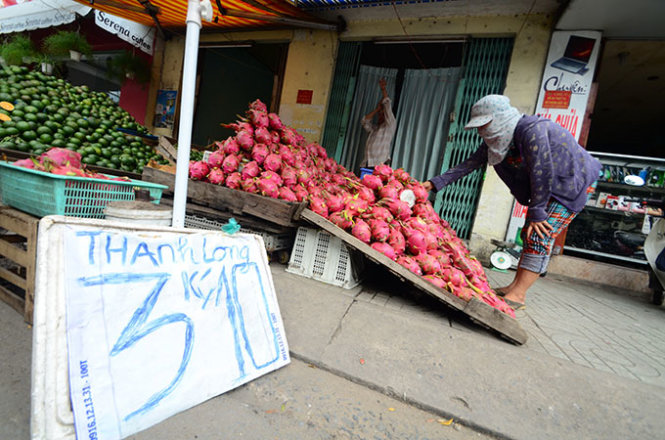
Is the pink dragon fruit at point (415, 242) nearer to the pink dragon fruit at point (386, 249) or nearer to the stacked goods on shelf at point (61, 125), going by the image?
the pink dragon fruit at point (386, 249)

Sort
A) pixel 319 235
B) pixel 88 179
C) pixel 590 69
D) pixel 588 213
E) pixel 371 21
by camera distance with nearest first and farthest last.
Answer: pixel 88 179, pixel 319 235, pixel 590 69, pixel 588 213, pixel 371 21

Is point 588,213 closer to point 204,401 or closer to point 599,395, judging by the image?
point 599,395

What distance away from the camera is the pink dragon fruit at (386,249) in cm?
199

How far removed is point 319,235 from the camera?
2.21m

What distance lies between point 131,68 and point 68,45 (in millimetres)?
1715

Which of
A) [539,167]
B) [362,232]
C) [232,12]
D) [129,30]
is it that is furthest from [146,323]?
[129,30]

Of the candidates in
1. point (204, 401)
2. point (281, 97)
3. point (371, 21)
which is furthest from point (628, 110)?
point (204, 401)

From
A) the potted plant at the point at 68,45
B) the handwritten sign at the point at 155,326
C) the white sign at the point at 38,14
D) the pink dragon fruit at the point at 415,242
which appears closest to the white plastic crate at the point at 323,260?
the pink dragon fruit at the point at 415,242

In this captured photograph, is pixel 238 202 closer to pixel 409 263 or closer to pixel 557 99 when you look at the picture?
pixel 409 263

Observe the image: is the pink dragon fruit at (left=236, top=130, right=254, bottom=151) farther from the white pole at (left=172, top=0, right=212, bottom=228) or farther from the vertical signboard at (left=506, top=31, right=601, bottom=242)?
the vertical signboard at (left=506, top=31, right=601, bottom=242)

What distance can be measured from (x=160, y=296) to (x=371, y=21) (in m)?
5.76

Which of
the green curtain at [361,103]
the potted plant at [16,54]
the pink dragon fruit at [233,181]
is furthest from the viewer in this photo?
the potted plant at [16,54]

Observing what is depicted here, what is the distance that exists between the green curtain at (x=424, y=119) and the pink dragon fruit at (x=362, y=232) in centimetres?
359

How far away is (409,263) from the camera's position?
6.57 feet
